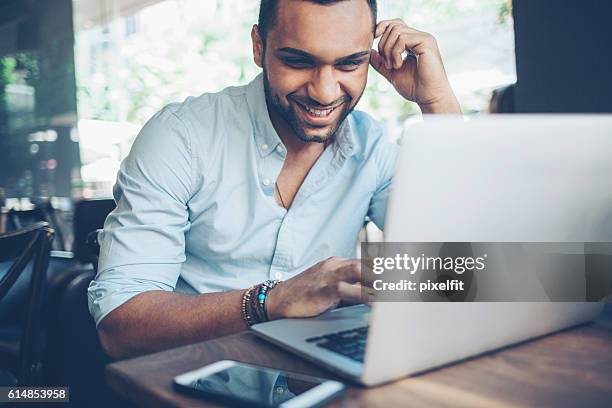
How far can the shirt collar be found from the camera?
1.44 meters

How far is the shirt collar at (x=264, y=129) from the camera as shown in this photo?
1.44 m

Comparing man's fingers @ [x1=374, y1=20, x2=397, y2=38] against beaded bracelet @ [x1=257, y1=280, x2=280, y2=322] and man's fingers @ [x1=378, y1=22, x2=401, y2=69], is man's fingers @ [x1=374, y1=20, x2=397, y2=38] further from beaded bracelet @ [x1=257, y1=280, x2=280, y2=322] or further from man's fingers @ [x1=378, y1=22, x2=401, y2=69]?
beaded bracelet @ [x1=257, y1=280, x2=280, y2=322]

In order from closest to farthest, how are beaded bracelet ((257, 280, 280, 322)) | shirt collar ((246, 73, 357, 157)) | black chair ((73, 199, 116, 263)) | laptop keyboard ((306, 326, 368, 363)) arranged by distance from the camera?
laptop keyboard ((306, 326, 368, 363)) → beaded bracelet ((257, 280, 280, 322)) → shirt collar ((246, 73, 357, 157)) → black chair ((73, 199, 116, 263))

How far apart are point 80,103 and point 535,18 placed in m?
5.31

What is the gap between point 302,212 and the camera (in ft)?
4.68

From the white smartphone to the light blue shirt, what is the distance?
55 centimetres

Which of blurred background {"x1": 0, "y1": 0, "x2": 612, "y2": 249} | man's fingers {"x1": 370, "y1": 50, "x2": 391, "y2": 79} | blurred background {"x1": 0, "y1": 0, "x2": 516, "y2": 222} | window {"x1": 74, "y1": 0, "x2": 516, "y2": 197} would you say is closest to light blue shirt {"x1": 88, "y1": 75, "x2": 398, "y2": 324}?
man's fingers {"x1": 370, "y1": 50, "x2": 391, "y2": 79}

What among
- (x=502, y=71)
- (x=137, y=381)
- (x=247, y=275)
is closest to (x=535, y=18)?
(x=247, y=275)

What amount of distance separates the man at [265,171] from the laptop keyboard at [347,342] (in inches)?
16.6

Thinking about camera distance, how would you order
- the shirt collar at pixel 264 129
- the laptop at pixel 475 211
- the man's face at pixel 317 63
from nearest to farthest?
the laptop at pixel 475 211
the man's face at pixel 317 63
the shirt collar at pixel 264 129

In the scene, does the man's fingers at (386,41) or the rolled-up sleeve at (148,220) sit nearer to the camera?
the rolled-up sleeve at (148,220)

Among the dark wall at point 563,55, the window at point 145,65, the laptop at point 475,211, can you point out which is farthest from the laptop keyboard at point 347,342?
the window at point 145,65

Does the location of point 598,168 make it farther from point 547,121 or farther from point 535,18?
point 535,18

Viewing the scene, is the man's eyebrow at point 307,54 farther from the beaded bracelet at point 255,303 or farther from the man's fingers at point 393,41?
the beaded bracelet at point 255,303
